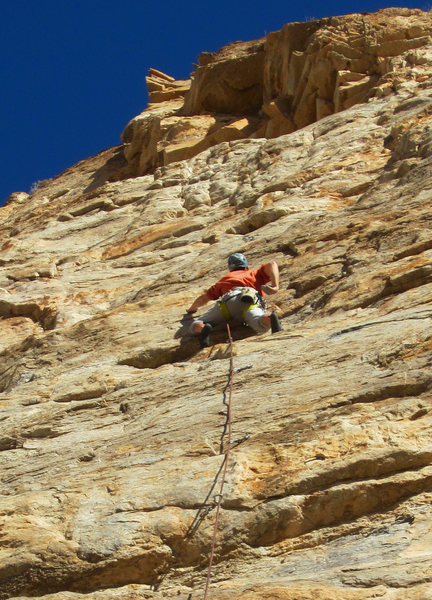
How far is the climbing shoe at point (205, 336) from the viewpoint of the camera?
10.4 m

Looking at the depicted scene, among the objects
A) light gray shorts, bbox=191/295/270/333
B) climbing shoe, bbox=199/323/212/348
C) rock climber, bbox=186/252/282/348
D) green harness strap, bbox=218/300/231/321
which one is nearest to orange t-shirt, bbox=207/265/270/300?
rock climber, bbox=186/252/282/348

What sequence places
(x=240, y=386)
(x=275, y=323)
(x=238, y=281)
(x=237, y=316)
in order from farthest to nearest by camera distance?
1. (x=238, y=281)
2. (x=237, y=316)
3. (x=275, y=323)
4. (x=240, y=386)

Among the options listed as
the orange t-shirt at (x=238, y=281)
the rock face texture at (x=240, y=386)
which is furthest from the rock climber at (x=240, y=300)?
the rock face texture at (x=240, y=386)

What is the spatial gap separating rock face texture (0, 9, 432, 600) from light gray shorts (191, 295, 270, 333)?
423 millimetres

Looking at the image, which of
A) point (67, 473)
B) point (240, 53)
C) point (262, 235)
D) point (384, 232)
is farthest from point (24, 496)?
point (240, 53)

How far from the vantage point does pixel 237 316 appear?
34.9ft

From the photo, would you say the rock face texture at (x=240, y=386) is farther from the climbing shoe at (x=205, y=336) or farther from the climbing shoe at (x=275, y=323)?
the climbing shoe at (x=275, y=323)

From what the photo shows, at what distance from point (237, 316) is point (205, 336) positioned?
0.50 metres

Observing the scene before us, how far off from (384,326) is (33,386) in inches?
176

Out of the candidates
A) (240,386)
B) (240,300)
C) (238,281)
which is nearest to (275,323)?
(240,300)

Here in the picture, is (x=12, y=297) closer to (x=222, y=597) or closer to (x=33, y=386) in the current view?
(x=33, y=386)

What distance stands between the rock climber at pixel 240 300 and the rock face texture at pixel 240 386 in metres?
0.31

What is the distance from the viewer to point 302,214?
1373 centimetres

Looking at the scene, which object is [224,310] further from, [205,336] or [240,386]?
[240,386]
